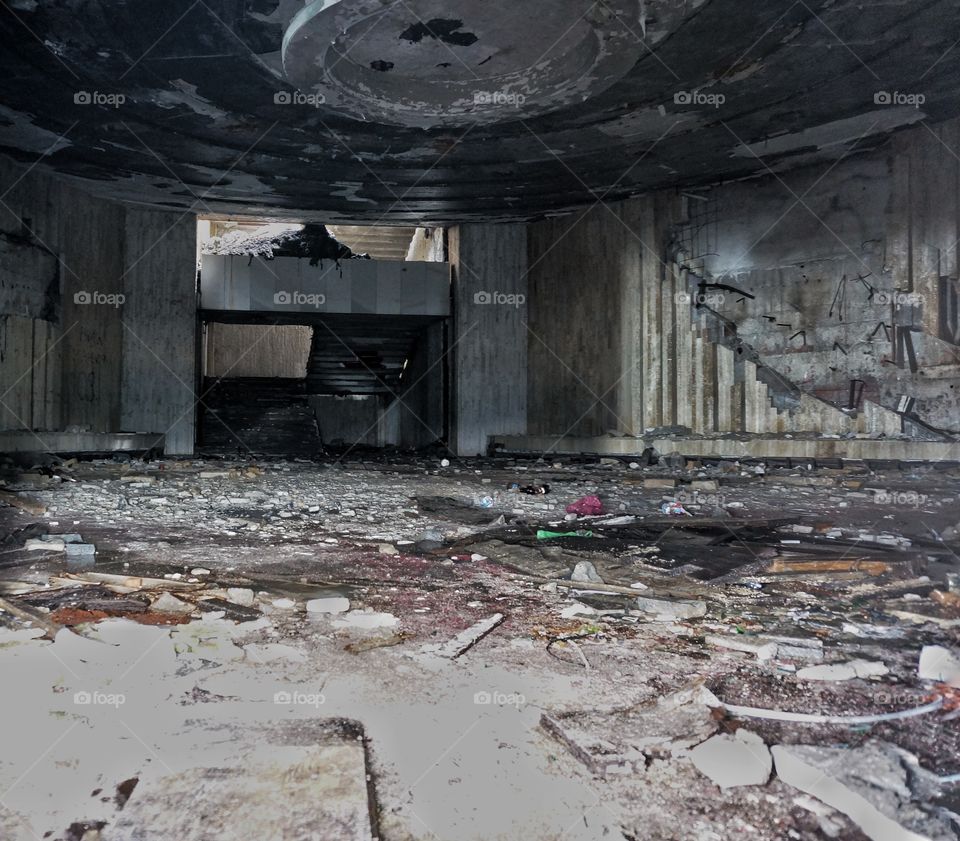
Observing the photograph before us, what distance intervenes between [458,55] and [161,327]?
29.9 feet

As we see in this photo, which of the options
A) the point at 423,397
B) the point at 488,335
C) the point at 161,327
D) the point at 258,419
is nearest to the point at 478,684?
the point at 488,335

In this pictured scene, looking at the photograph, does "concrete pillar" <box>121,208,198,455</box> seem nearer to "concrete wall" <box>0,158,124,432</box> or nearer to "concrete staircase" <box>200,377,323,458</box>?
"concrete wall" <box>0,158,124,432</box>

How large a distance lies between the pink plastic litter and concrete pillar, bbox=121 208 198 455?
34.0ft

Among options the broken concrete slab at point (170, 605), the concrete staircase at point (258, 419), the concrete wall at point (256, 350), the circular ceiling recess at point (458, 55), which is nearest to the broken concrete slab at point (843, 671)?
the broken concrete slab at point (170, 605)

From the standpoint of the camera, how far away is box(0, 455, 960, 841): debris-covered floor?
1.45 m

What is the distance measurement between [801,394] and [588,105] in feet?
17.7

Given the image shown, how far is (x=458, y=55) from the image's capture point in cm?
661

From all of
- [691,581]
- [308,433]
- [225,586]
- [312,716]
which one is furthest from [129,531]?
[308,433]

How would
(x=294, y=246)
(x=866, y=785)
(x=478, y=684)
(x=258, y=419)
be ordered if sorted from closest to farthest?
(x=866, y=785) < (x=478, y=684) < (x=294, y=246) < (x=258, y=419)

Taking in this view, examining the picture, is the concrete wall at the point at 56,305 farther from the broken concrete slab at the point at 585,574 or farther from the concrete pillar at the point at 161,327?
the broken concrete slab at the point at 585,574

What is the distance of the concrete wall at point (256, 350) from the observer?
879 inches

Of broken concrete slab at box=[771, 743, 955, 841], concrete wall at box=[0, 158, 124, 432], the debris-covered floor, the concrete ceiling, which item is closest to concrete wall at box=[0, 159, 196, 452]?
concrete wall at box=[0, 158, 124, 432]

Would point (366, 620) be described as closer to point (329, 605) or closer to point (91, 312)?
point (329, 605)

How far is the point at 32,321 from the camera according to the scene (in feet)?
35.7
